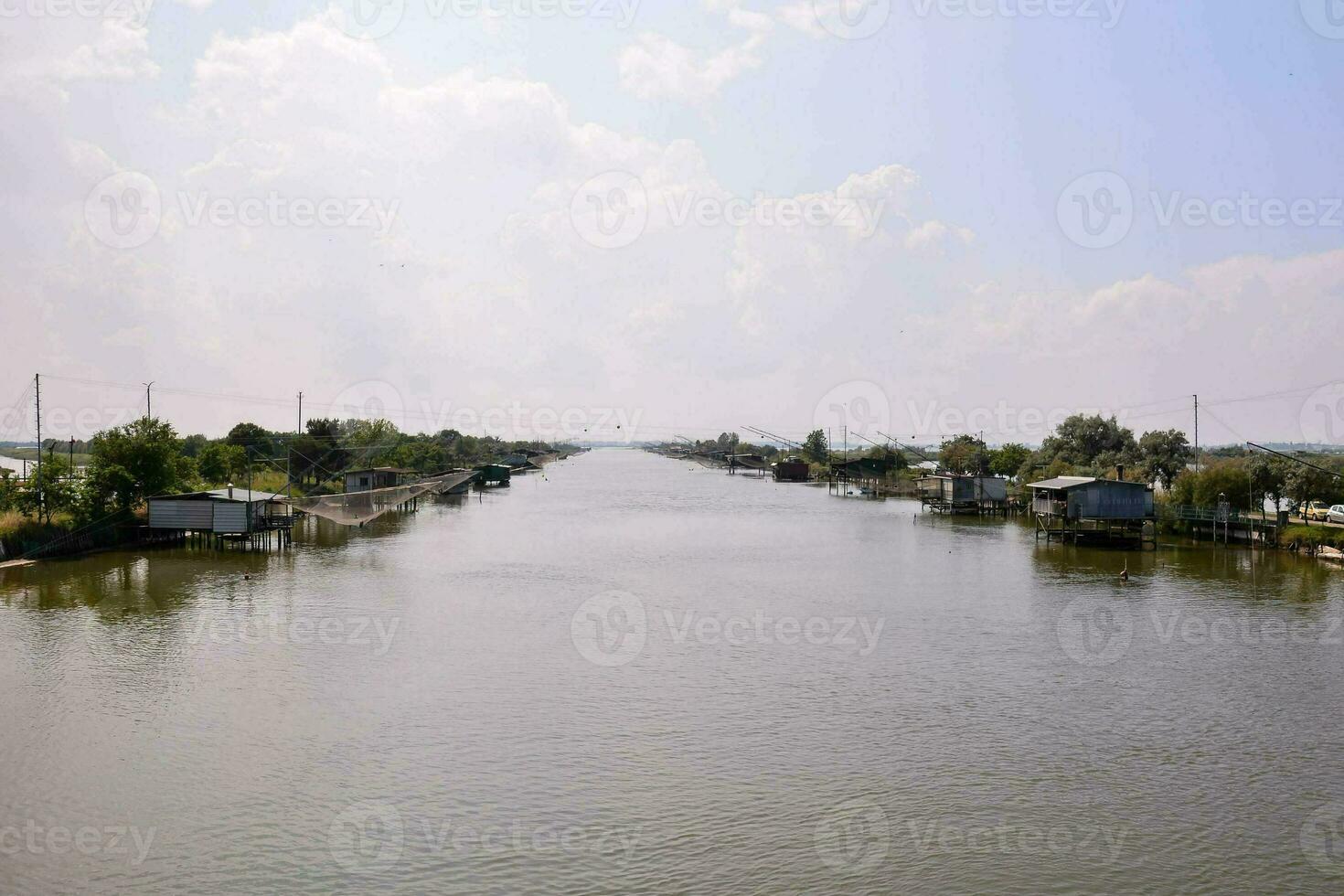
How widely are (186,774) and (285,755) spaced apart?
4.46 feet

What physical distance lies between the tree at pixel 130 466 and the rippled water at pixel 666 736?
24.7ft

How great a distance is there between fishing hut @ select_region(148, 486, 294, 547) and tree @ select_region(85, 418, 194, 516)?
116 cm

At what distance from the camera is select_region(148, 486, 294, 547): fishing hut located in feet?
124

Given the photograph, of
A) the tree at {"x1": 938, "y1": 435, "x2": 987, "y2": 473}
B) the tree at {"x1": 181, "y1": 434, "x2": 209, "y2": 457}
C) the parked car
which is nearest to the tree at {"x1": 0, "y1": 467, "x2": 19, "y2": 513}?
the parked car

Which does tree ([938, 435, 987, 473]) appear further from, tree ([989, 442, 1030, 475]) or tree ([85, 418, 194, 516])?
tree ([85, 418, 194, 516])

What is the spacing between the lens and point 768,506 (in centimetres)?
7019

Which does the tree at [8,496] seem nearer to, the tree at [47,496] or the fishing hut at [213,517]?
the tree at [47,496]

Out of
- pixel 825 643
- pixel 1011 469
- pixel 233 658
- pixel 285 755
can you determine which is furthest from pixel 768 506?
pixel 285 755

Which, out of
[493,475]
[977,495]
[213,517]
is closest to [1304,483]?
[977,495]

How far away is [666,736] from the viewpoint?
51.2ft

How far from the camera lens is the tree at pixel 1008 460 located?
252 ft

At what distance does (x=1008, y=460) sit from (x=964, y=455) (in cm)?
1740

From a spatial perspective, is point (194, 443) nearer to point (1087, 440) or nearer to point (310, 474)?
point (310, 474)

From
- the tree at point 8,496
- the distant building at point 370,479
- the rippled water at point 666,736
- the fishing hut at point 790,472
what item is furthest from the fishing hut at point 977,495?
the fishing hut at point 790,472
